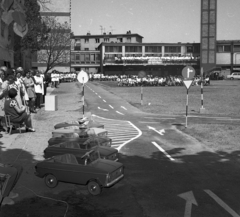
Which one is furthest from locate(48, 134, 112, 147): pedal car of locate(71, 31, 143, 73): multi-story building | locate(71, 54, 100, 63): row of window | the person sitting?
locate(71, 54, 100, 63): row of window

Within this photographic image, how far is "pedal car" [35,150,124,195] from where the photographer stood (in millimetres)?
7121

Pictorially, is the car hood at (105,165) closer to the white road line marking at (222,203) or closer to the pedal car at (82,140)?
the pedal car at (82,140)

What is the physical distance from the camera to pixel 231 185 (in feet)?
25.6

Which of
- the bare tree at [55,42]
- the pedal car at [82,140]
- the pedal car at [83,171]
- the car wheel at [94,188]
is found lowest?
the car wheel at [94,188]

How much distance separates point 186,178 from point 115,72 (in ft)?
303

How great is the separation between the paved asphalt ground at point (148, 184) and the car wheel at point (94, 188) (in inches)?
5.0

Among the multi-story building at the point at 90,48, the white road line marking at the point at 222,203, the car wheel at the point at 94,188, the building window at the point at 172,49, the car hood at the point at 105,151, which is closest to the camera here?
the white road line marking at the point at 222,203

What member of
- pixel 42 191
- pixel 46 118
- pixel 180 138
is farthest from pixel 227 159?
pixel 46 118

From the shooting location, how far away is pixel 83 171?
23.8 ft

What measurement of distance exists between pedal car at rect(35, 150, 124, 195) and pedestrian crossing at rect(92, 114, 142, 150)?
408 centimetres

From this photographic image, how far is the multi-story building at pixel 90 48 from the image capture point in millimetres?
105375

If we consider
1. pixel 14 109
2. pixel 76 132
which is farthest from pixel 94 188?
pixel 14 109

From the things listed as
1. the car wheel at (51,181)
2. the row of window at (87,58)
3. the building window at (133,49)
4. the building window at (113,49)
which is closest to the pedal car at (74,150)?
the car wheel at (51,181)

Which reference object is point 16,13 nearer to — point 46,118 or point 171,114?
point 46,118
